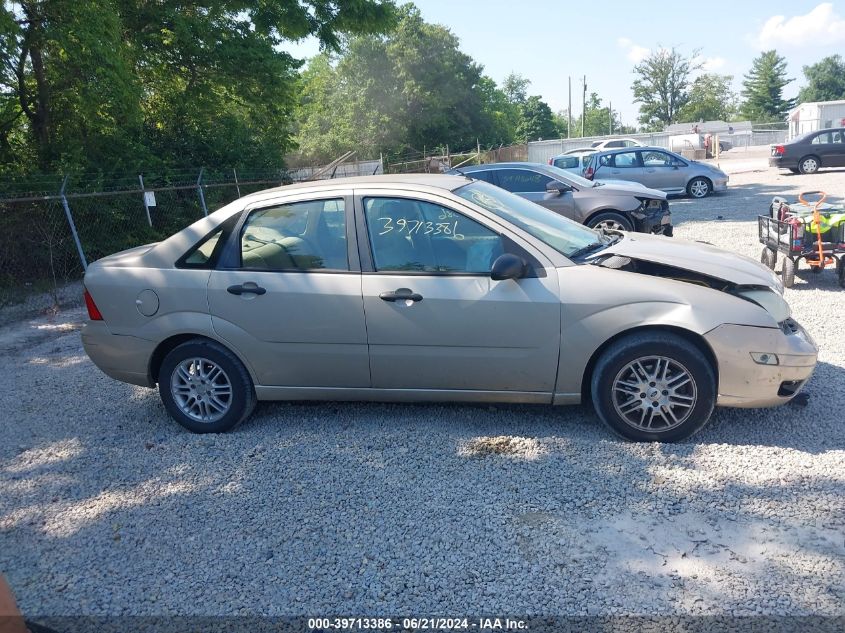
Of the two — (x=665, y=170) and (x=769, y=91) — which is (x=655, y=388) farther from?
(x=769, y=91)

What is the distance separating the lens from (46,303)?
34.6 feet

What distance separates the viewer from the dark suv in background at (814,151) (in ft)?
76.4

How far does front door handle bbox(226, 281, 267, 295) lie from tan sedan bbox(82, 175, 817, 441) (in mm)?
11

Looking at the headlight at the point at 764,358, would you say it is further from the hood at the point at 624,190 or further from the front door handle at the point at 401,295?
the hood at the point at 624,190

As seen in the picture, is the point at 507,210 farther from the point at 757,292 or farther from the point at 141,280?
the point at 141,280

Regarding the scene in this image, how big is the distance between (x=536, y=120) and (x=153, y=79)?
238ft

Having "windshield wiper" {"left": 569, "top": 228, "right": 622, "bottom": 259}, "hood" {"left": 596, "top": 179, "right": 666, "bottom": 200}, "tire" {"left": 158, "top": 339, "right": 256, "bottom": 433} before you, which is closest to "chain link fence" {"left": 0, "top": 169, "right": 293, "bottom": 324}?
"tire" {"left": 158, "top": 339, "right": 256, "bottom": 433}

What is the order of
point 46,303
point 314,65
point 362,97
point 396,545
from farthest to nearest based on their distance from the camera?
point 314,65
point 362,97
point 46,303
point 396,545

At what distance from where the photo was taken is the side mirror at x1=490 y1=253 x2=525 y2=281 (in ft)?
14.0

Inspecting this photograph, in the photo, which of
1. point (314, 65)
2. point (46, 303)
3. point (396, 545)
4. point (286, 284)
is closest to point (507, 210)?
point (286, 284)

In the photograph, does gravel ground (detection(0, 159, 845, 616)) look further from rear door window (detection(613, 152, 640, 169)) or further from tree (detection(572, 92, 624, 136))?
tree (detection(572, 92, 624, 136))

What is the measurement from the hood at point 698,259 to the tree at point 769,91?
3733 inches

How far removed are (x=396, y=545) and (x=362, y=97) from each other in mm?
46472

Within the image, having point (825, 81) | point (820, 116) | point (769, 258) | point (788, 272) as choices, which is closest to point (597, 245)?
point (788, 272)
